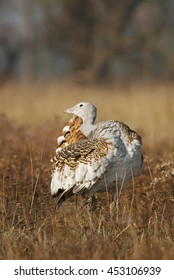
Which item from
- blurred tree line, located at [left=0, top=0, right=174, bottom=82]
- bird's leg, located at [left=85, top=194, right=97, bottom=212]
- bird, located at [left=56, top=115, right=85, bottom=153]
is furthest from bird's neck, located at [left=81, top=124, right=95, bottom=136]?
blurred tree line, located at [left=0, top=0, right=174, bottom=82]

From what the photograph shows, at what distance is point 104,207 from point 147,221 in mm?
390

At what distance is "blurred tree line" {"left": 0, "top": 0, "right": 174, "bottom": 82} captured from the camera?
23484 millimetres

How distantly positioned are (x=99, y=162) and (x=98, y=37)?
66.3 ft

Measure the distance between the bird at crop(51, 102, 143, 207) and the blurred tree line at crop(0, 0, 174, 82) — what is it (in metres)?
16.3

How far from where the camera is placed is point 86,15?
85.0 ft

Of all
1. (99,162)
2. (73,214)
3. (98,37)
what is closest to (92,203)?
(73,214)

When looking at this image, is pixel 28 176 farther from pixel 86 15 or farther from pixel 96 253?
pixel 86 15

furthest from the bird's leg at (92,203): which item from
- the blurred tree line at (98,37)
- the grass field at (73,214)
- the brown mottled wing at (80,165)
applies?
the blurred tree line at (98,37)

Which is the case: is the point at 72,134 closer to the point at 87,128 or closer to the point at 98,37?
the point at 87,128

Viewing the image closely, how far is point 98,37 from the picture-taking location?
24969 millimetres

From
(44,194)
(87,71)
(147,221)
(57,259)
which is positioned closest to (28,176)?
(44,194)

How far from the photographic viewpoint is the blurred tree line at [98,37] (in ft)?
77.0

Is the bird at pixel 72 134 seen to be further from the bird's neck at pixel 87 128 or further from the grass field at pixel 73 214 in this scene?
the grass field at pixel 73 214

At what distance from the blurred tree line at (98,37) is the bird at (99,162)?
1629cm
